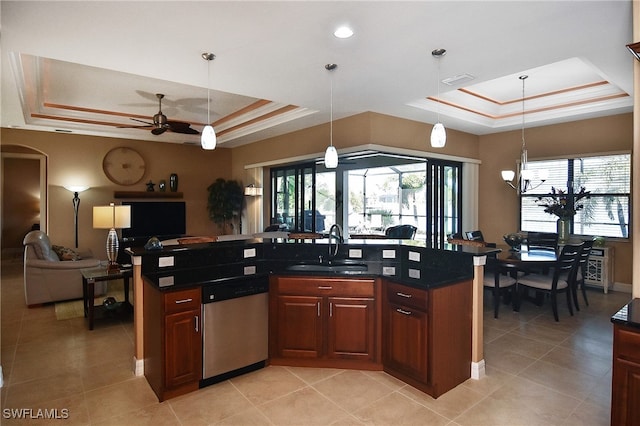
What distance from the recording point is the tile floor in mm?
2436

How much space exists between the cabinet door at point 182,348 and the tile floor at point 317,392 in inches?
6.1

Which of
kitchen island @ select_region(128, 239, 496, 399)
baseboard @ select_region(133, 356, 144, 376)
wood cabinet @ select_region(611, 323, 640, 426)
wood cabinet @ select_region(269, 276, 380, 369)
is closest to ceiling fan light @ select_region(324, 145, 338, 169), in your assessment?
kitchen island @ select_region(128, 239, 496, 399)

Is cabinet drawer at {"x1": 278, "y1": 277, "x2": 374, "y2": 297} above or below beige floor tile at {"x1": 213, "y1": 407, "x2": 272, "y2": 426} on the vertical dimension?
above

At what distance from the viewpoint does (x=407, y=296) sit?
2.82m

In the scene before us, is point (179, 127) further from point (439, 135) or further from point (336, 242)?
point (439, 135)

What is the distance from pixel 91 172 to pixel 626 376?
333 inches

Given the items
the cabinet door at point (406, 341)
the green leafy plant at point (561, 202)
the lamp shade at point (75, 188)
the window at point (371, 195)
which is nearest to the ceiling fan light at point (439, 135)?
the cabinet door at point (406, 341)

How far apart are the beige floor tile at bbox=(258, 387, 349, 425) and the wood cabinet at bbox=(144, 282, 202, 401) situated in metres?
0.64

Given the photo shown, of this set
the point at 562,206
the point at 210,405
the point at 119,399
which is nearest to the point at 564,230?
the point at 562,206

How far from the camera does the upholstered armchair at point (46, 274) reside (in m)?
4.84

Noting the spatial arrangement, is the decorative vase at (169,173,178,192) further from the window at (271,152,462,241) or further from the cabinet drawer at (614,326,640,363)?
the cabinet drawer at (614,326,640,363)

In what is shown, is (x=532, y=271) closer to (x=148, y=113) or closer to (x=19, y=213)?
(x=148, y=113)

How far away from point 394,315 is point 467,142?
16.6 feet

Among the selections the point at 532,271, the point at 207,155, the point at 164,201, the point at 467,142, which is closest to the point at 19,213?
the point at 164,201
